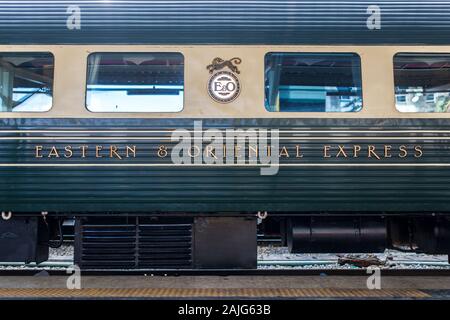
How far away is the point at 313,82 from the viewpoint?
528 centimetres

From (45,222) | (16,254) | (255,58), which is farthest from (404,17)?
(16,254)

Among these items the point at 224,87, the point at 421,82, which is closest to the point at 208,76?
the point at 224,87

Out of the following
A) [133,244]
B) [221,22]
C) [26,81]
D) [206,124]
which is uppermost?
[221,22]

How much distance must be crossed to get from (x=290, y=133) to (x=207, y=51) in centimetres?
130

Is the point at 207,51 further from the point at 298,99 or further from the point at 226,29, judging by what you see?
the point at 298,99

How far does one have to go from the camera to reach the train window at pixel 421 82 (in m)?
5.30

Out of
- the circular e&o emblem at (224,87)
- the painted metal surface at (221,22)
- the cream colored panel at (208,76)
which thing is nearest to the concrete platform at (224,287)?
the cream colored panel at (208,76)

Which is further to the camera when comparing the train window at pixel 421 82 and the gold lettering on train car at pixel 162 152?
the train window at pixel 421 82

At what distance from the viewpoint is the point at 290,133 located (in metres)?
5.16

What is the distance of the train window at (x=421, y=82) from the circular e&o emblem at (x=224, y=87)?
181 cm

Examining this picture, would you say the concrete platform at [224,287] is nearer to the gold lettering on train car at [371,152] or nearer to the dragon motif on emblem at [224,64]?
the gold lettering on train car at [371,152]

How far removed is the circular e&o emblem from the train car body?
0.01 m

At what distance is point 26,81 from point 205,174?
226cm

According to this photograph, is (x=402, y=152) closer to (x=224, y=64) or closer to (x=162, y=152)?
(x=224, y=64)
